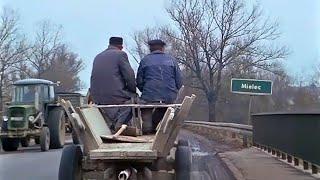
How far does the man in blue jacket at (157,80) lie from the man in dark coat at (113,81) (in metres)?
0.26

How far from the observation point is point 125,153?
705 cm

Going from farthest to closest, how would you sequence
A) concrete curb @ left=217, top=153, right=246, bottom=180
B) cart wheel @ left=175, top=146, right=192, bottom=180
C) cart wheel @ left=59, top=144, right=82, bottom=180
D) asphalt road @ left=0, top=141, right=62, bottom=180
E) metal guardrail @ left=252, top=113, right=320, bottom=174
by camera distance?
asphalt road @ left=0, top=141, right=62, bottom=180 < concrete curb @ left=217, top=153, right=246, bottom=180 < metal guardrail @ left=252, top=113, right=320, bottom=174 < cart wheel @ left=59, top=144, right=82, bottom=180 < cart wheel @ left=175, top=146, right=192, bottom=180

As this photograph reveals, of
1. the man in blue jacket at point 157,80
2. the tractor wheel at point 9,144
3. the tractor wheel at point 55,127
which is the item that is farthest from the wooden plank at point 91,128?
the tractor wheel at point 9,144

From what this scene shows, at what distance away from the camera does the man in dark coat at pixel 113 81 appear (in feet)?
28.2

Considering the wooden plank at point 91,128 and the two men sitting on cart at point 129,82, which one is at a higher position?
the two men sitting on cart at point 129,82

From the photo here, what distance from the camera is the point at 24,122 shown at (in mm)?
22297

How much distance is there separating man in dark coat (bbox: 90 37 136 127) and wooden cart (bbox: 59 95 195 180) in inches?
23.6

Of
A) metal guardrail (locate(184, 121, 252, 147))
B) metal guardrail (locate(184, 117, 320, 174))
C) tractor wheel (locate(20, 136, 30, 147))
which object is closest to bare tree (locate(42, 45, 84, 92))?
metal guardrail (locate(184, 121, 252, 147))

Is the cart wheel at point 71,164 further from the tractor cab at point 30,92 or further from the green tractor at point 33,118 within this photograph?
the tractor cab at point 30,92

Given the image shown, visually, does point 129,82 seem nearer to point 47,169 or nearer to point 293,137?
point 293,137

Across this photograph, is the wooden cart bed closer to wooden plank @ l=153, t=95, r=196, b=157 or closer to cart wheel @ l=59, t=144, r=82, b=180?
wooden plank @ l=153, t=95, r=196, b=157

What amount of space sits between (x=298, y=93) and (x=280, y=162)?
3839cm

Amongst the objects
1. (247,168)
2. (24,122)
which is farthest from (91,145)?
(24,122)

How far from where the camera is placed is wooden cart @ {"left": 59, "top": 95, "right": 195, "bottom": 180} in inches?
281
